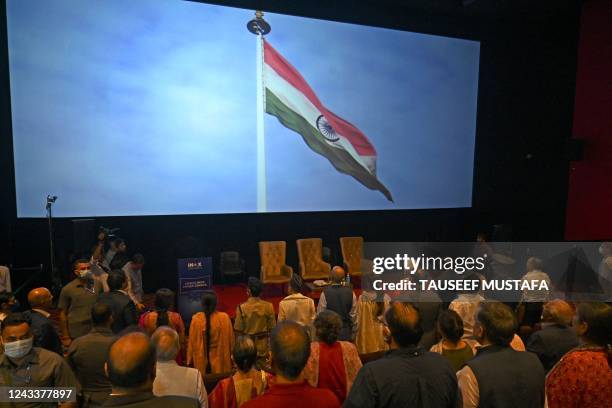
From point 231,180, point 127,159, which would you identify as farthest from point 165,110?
point 231,180

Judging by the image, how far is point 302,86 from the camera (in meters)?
7.26

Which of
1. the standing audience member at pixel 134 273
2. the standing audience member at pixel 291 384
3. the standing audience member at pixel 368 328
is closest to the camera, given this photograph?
the standing audience member at pixel 291 384

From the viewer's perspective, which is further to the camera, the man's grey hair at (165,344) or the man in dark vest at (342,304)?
the man in dark vest at (342,304)

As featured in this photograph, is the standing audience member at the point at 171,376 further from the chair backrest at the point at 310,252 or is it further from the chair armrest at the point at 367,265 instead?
the chair backrest at the point at 310,252

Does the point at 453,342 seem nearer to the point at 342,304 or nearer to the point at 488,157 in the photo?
the point at 342,304

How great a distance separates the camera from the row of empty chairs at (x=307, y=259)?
678 cm

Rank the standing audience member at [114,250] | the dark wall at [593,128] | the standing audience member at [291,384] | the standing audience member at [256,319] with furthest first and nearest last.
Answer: the dark wall at [593,128] → the standing audience member at [114,250] → the standing audience member at [256,319] → the standing audience member at [291,384]

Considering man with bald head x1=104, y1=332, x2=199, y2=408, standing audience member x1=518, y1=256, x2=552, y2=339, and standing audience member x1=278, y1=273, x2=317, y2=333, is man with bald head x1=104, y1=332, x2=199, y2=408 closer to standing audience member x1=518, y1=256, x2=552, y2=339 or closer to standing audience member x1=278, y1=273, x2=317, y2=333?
standing audience member x1=278, y1=273, x2=317, y2=333

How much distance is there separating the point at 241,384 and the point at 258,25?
246 inches

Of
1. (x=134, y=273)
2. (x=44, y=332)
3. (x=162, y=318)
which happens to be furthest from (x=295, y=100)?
(x=44, y=332)

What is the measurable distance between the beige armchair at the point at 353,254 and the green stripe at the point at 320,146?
1.13 m

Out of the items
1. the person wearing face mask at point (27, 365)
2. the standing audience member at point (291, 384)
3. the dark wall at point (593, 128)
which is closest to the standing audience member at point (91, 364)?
the person wearing face mask at point (27, 365)

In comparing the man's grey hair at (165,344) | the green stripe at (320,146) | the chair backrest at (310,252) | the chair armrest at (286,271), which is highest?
the green stripe at (320,146)

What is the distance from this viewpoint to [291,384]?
1491 mm
